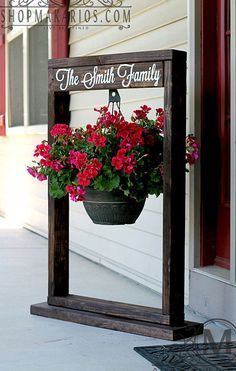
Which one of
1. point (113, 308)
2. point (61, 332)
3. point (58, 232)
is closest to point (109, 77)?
point (58, 232)

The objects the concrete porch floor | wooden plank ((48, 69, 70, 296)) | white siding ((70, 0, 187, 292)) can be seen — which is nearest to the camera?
the concrete porch floor

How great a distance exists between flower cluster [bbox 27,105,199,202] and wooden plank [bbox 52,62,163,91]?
0.14 metres

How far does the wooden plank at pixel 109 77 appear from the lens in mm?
3049

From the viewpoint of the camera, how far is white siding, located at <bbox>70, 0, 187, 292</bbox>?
12.9 ft

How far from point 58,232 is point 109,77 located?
0.81 meters

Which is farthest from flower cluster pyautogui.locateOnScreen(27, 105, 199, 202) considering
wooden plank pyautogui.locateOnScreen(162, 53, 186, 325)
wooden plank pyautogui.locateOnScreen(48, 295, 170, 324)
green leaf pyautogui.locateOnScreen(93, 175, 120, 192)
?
wooden plank pyautogui.locateOnScreen(48, 295, 170, 324)

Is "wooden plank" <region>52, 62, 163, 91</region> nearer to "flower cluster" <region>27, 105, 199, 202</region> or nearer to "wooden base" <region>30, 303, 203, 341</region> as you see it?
"flower cluster" <region>27, 105, 199, 202</region>

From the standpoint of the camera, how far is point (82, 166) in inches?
121

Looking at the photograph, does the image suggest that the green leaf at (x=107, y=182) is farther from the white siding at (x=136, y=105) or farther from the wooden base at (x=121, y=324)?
the white siding at (x=136, y=105)

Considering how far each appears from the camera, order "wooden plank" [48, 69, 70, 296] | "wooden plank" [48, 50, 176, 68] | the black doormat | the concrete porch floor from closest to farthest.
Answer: the black doormat, the concrete porch floor, "wooden plank" [48, 50, 176, 68], "wooden plank" [48, 69, 70, 296]

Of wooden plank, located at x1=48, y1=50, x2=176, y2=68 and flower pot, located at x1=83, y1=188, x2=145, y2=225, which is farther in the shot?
flower pot, located at x1=83, y1=188, x2=145, y2=225

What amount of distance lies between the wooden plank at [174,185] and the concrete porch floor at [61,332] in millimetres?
214

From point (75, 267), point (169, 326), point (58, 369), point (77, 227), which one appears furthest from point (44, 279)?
point (58, 369)

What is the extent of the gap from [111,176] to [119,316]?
63cm
